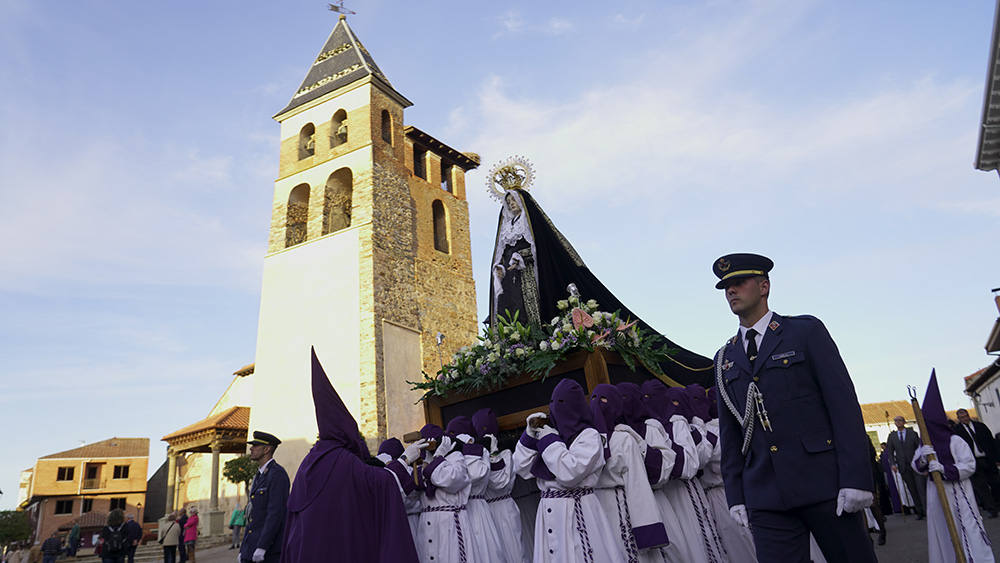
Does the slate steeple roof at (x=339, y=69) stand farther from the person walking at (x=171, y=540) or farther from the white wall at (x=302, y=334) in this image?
the person walking at (x=171, y=540)

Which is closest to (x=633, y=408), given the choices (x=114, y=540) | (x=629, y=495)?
(x=629, y=495)

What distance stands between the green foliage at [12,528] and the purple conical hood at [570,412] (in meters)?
36.7

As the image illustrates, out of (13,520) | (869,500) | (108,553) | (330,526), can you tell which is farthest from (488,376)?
(13,520)

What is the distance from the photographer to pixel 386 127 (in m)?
21.7

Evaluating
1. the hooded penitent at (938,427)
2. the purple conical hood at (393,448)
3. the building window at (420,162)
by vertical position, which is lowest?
the hooded penitent at (938,427)

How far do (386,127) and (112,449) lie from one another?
33.6 m

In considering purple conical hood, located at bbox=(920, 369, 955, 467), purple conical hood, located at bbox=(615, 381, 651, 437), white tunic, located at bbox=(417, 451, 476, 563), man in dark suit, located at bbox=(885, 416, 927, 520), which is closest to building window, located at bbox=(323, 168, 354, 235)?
white tunic, located at bbox=(417, 451, 476, 563)

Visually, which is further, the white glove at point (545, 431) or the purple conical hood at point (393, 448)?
the purple conical hood at point (393, 448)

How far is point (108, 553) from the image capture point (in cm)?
961

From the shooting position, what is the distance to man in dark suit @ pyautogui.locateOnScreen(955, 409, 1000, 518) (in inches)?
327

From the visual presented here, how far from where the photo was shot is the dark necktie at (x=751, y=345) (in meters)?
3.02

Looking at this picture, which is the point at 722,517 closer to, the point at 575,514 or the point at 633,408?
the point at 633,408

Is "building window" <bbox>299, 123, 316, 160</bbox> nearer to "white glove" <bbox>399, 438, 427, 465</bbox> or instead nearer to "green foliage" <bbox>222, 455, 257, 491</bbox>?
"green foliage" <bbox>222, 455, 257, 491</bbox>

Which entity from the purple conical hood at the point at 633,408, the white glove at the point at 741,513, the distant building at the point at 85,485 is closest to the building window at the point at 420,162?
the purple conical hood at the point at 633,408
